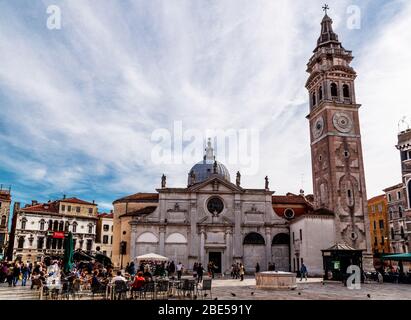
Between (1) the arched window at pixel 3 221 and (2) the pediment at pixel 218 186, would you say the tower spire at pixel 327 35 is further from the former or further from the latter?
(1) the arched window at pixel 3 221

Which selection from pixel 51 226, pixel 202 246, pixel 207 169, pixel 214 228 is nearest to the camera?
pixel 202 246

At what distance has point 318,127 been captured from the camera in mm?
41250

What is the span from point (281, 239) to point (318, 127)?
13.1 metres

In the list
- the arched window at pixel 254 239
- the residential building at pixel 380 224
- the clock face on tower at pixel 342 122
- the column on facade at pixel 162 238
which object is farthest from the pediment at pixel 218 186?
the residential building at pixel 380 224

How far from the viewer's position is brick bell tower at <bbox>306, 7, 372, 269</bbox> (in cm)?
3694

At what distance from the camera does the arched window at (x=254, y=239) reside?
40.0 metres

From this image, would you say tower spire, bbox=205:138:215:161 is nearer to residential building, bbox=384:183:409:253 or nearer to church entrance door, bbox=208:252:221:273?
church entrance door, bbox=208:252:221:273

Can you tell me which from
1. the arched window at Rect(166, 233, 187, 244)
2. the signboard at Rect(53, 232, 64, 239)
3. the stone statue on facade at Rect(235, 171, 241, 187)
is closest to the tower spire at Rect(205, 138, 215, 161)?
the stone statue on facade at Rect(235, 171, 241, 187)

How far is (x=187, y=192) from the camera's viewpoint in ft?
134

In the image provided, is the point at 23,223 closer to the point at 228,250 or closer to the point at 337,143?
the point at 228,250

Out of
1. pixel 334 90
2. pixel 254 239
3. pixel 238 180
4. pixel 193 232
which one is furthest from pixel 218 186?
pixel 334 90
